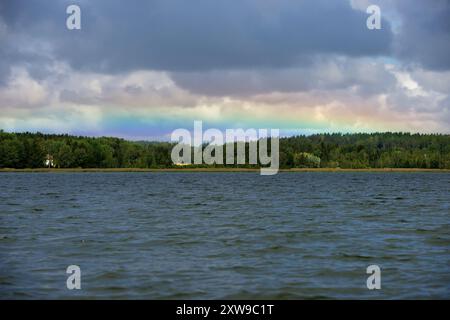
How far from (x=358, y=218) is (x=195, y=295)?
81.4 ft

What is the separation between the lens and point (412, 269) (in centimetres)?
2070

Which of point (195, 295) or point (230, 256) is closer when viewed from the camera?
point (195, 295)

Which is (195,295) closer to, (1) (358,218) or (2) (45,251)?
(2) (45,251)

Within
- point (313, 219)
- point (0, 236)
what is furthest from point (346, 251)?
point (0, 236)

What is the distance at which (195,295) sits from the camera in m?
16.9

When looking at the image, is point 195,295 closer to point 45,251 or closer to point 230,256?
point 230,256

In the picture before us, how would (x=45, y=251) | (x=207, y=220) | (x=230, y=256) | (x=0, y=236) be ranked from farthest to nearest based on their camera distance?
1. (x=207, y=220)
2. (x=0, y=236)
3. (x=45, y=251)
4. (x=230, y=256)
